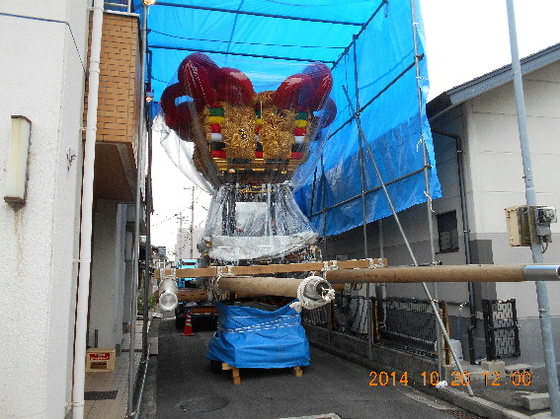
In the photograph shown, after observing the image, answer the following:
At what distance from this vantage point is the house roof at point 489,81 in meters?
8.23

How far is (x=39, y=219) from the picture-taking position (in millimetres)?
3932

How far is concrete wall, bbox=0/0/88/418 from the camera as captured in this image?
376cm

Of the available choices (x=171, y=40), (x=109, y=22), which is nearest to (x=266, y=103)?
(x=171, y=40)

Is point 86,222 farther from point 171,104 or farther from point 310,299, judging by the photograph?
point 171,104

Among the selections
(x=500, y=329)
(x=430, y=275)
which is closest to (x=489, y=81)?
(x=500, y=329)

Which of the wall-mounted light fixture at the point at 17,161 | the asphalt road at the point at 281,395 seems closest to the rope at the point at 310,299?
the wall-mounted light fixture at the point at 17,161

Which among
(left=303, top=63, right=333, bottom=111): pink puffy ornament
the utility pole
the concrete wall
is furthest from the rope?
(left=303, top=63, right=333, bottom=111): pink puffy ornament

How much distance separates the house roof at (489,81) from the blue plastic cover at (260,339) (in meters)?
4.98

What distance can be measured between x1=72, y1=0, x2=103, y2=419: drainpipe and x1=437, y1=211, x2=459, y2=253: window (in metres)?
7.04

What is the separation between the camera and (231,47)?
11.4 m

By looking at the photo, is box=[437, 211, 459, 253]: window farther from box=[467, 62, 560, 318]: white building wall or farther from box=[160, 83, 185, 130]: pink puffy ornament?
box=[160, 83, 185, 130]: pink puffy ornament

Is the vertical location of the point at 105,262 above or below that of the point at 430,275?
above

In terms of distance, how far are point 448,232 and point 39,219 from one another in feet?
25.9
